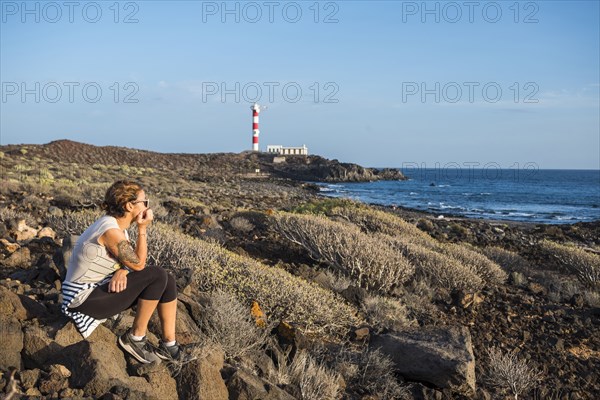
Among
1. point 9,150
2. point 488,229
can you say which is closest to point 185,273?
point 488,229

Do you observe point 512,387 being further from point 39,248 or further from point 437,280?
point 39,248

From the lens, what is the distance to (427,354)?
5.71 m

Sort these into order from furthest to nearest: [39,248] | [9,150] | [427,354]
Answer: [9,150] → [39,248] → [427,354]

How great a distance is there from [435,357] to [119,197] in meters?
3.26

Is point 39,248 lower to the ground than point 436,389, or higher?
higher

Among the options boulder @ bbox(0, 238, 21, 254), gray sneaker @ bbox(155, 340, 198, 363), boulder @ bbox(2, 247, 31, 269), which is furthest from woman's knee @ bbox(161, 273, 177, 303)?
boulder @ bbox(0, 238, 21, 254)

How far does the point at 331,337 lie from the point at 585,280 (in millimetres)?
7458

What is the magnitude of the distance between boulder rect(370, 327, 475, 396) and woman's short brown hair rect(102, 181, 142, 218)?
9.85 ft

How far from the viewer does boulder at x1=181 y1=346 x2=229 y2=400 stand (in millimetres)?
3918

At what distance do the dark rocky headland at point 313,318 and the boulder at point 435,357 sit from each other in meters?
0.01

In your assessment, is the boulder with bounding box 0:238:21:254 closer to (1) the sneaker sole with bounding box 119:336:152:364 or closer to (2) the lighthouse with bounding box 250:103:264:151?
(1) the sneaker sole with bounding box 119:336:152:364

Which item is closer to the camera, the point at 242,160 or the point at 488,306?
the point at 488,306

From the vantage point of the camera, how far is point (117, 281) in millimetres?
4047

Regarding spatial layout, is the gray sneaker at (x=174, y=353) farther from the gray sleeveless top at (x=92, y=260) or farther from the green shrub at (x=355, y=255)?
the green shrub at (x=355, y=255)
